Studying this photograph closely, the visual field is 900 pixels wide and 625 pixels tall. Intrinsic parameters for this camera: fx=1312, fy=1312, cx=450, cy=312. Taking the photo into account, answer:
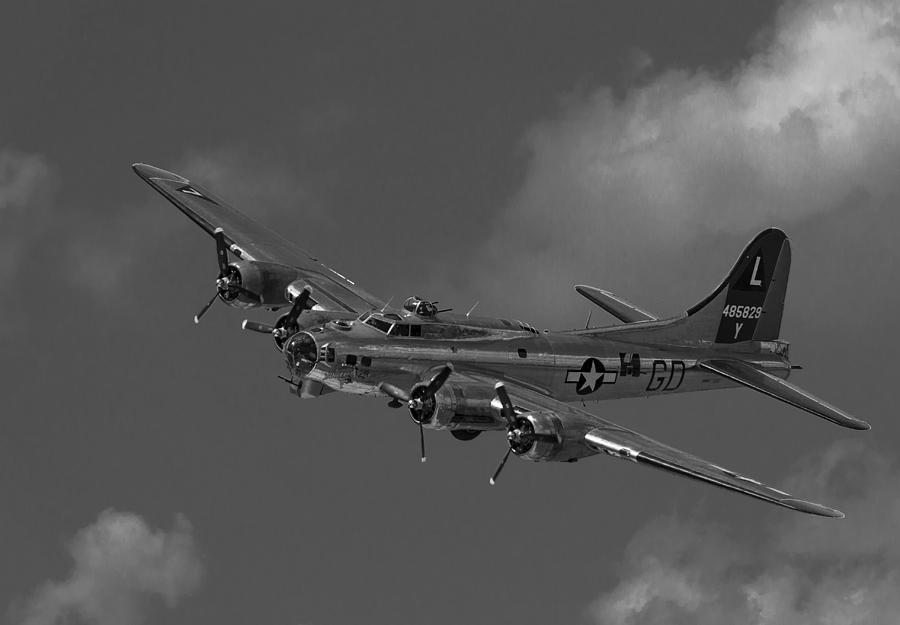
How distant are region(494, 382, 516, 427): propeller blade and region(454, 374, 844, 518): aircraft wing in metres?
0.45

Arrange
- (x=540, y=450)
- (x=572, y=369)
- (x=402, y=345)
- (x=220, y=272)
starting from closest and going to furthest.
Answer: (x=540, y=450), (x=402, y=345), (x=572, y=369), (x=220, y=272)

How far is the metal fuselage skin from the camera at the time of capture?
137ft

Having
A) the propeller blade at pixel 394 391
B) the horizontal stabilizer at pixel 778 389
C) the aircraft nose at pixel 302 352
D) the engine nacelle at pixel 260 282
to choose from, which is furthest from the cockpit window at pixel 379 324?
the horizontal stabilizer at pixel 778 389

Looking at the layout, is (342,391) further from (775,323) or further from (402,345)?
(775,323)

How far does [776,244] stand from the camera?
165 ft

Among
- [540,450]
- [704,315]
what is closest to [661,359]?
[704,315]

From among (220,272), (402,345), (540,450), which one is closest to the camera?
(540,450)

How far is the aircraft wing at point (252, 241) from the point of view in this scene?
160 ft

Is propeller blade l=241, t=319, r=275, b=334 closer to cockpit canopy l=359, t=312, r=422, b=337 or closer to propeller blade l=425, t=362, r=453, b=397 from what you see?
cockpit canopy l=359, t=312, r=422, b=337

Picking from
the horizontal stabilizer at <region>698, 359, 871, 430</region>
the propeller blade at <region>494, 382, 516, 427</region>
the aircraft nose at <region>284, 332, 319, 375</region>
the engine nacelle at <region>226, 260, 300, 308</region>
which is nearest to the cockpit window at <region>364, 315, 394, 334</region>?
the aircraft nose at <region>284, 332, 319, 375</region>

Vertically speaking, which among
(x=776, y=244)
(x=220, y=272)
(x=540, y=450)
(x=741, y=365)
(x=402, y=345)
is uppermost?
(x=776, y=244)

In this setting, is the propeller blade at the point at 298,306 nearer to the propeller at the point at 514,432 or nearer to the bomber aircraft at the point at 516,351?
the bomber aircraft at the point at 516,351

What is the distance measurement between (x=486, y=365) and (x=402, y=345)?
319cm

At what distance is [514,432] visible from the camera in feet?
130
